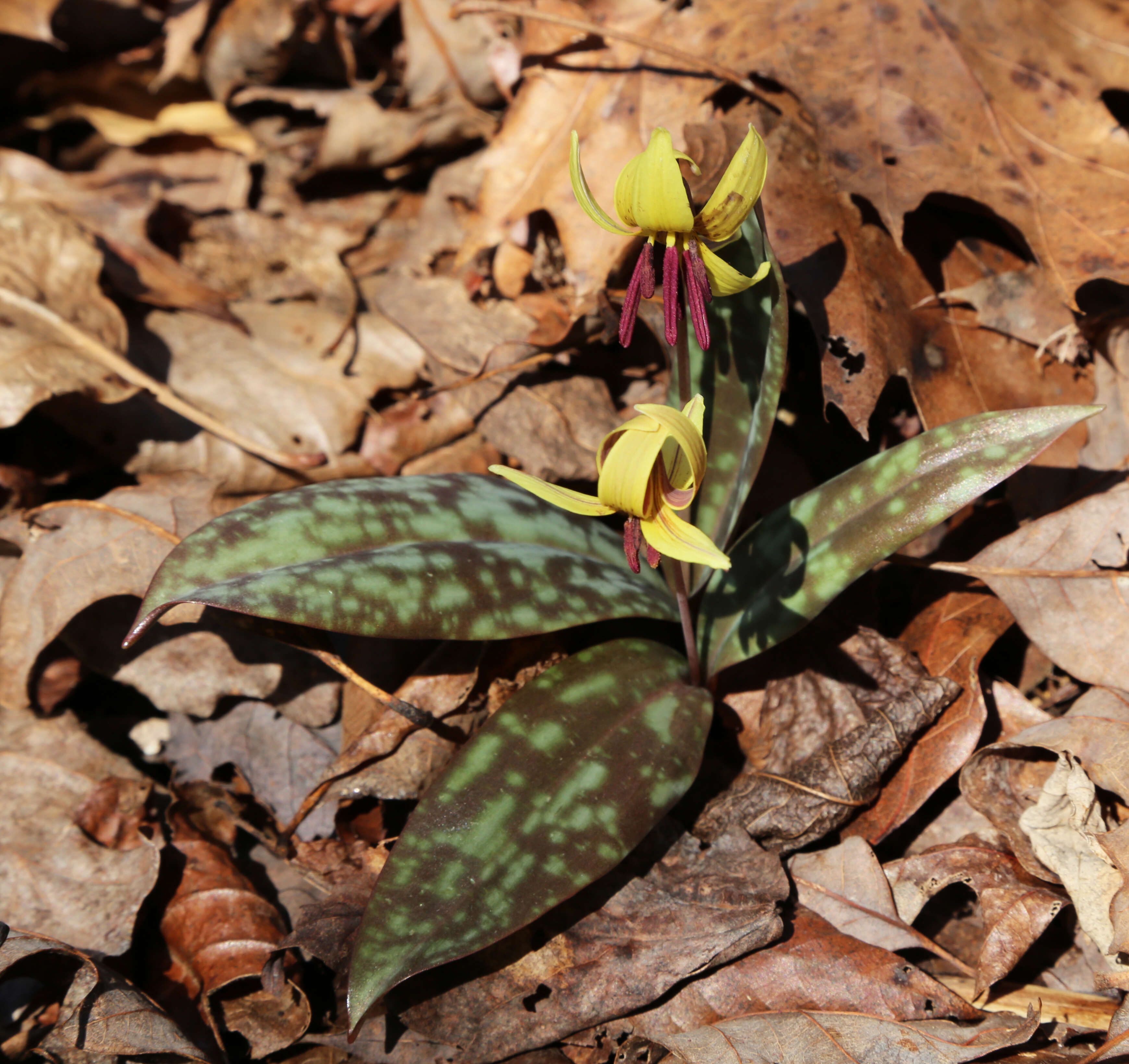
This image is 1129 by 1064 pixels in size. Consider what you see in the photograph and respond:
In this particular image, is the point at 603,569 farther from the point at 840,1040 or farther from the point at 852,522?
the point at 840,1040

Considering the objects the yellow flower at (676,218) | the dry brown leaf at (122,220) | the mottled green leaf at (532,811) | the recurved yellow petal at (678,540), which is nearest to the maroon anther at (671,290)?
the yellow flower at (676,218)

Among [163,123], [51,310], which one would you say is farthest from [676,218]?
[163,123]

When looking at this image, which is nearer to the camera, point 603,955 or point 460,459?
point 603,955

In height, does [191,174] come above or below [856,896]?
above

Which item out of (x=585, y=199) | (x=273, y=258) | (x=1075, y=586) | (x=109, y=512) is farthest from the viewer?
(x=273, y=258)

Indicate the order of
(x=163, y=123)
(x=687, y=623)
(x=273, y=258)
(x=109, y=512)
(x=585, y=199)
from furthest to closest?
(x=163, y=123)
(x=273, y=258)
(x=109, y=512)
(x=687, y=623)
(x=585, y=199)

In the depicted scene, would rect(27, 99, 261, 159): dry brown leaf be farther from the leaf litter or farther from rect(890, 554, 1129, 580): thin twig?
rect(890, 554, 1129, 580): thin twig

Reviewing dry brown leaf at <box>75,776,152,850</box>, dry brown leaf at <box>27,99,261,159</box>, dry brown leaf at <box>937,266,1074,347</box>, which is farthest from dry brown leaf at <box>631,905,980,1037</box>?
dry brown leaf at <box>27,99,261,159</box>
